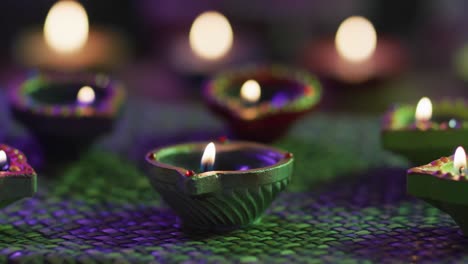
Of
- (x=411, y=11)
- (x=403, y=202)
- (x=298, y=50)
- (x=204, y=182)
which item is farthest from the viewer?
(x=411, y=11)

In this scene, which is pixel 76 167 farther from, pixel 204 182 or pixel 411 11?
pixel 411 11

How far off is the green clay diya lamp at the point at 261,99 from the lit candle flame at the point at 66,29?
607mm

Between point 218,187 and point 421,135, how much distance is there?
269 millimetres

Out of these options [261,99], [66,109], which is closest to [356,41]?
[261,99]

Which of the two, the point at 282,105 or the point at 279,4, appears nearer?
the point at 282,105

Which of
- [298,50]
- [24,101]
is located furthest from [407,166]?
[298,50]

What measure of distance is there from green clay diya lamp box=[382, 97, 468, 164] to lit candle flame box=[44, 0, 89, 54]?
34.9 inches

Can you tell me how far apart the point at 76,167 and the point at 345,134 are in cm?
42

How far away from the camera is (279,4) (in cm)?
244

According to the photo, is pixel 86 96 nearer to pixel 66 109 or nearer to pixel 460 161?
pixel 66 109

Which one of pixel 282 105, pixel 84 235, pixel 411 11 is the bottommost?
pixel 84 235

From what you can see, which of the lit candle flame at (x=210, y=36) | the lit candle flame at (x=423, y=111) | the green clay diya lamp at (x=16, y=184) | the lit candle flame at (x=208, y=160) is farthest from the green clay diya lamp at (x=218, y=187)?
the lit candle flame at (x=210, y=36)

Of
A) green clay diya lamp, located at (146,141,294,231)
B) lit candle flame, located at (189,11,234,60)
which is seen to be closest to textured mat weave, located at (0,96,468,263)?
green clay diya lamp, located at (146,141,294,231)

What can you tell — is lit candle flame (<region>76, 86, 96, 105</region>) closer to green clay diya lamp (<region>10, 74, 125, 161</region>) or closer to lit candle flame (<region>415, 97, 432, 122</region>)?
green clay diya lamp (<region>10, 74, 125, 161</region>)
